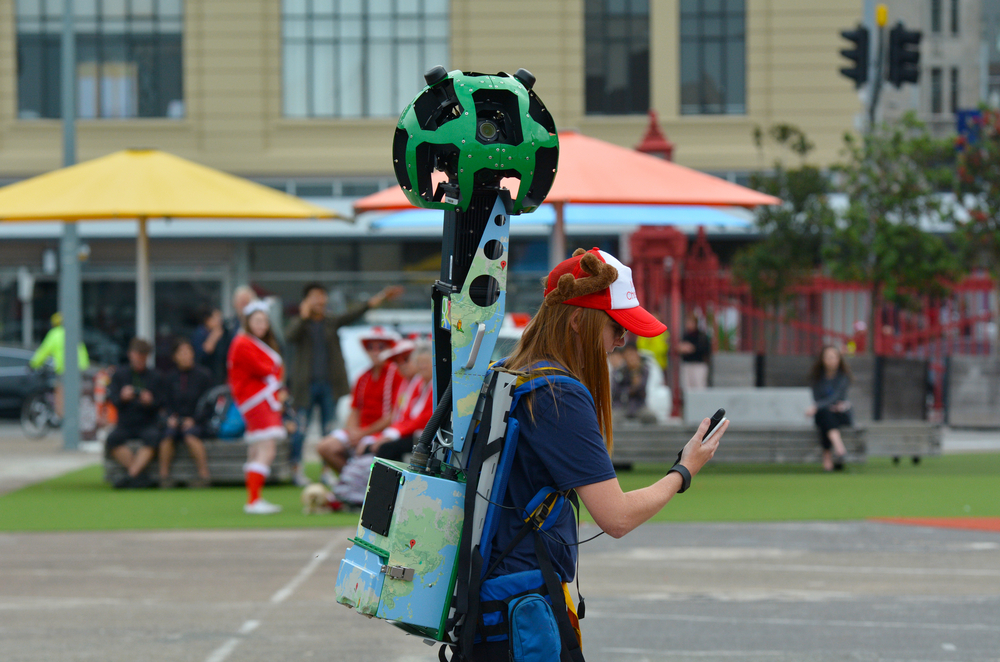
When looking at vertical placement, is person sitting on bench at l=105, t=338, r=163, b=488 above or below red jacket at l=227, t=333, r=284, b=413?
below

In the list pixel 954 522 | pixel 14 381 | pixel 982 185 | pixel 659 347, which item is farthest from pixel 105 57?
pixel 954 522

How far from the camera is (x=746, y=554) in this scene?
354 inches

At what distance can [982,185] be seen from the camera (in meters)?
20.6

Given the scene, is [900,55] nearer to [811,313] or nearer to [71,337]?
[811,313]

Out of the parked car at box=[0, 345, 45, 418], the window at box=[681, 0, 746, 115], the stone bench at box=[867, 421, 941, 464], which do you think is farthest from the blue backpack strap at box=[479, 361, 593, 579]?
the window at box=[681, 0, 746, 115]

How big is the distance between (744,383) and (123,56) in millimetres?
16826

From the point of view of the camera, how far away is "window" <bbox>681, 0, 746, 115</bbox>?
28547mm

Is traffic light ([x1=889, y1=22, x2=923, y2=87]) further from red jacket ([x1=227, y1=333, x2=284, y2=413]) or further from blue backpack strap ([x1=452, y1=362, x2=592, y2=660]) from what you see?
blue backpack strap ([x1=452, y1=362, x2=592, y2=660])

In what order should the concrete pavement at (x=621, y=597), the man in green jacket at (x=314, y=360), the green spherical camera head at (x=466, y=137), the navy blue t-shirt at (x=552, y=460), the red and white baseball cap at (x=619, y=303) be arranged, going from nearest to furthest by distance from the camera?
the navy blue t-shirt at (x=552, y=460)
the red and white baseball cap at (x=619, y=303)
the green spherical camera head at (x=466, y=137)
the concrete pavement at (x=621, y=597)
the man in green jacket at (x=314, y=360)

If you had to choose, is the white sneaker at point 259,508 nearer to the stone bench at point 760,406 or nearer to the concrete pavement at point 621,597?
the concrete pavement at point 621,597

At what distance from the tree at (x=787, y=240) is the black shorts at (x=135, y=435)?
11610 mm

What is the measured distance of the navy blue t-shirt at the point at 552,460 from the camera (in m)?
3.01

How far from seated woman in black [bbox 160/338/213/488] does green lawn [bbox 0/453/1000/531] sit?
1.09 feet

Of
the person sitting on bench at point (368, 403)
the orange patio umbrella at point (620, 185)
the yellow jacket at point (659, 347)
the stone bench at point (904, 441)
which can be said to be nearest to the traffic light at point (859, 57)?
the yellow jacket at point (659, 347)
